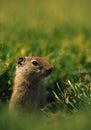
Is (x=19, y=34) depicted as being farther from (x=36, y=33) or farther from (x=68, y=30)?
(x=68, y=30)

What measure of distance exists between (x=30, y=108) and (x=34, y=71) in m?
0.52

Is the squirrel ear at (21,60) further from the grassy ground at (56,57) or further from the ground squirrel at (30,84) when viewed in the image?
the grassy ground at (56,57)

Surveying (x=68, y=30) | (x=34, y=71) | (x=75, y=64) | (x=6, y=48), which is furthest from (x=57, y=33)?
(x=34, y=71)

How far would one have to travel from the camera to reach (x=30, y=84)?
24.4ft

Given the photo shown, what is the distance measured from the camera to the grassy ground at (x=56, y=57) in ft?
20.4

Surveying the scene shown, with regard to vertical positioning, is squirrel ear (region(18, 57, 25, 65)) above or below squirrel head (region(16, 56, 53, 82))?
above

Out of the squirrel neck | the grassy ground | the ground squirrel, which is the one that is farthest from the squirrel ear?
the grassy ground

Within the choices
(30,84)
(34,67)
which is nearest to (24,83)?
(30,84)

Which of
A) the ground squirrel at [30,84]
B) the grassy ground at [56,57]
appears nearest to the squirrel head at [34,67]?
the ground squirrel at [30,84]

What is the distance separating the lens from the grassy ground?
6211 mm

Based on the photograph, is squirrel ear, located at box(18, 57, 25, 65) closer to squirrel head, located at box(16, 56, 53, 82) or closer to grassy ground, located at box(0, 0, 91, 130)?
squirrel head, located at box(16, 56, 53, 82)

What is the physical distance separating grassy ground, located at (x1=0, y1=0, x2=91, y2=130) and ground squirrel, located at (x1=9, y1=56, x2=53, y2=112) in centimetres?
18

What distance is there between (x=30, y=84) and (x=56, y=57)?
164 centimetres

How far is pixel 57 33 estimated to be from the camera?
11.5 meters
